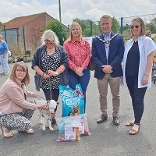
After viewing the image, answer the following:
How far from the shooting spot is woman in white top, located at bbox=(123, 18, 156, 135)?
147 inches

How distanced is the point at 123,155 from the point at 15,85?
1925mm

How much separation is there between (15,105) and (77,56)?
1274mm

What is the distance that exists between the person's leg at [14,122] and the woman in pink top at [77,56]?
970mm

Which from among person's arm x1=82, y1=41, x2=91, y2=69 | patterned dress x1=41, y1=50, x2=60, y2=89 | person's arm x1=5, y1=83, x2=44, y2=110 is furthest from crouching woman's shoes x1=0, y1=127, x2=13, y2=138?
person's arm x1=82, y1=41, x2=91, y2=69

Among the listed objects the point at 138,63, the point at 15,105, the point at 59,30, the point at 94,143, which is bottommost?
the point at 94,143

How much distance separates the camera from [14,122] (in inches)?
152

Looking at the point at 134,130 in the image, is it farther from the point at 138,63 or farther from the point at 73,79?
the point at 73,79

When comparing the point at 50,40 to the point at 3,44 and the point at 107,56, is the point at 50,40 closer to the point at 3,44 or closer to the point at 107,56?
the point at 107,56

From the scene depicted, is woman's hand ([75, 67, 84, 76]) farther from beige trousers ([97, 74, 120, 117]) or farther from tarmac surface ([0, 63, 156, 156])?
tarmac surface ([0, 63, 156, 156])

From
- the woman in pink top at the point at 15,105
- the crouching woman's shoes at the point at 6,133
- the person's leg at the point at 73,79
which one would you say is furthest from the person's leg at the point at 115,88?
the crouching woman's shoes at the point at 6,133

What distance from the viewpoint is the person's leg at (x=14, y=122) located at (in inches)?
152

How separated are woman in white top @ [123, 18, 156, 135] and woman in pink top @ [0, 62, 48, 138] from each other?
1429 millimetres

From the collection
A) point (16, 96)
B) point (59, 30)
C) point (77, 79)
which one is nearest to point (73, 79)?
point (77, 79)

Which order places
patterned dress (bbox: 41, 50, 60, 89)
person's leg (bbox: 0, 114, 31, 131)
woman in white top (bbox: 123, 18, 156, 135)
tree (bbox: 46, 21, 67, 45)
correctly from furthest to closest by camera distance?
1. tree (bbox: 46, 21, 67, 45)
2. patterned dress (bbox: 41, 50, 60, 89)
3. person's leg (bbox: 0, 114, 31, 131)
4. woman in white top (bbox: 123, 18, 156, 135)
